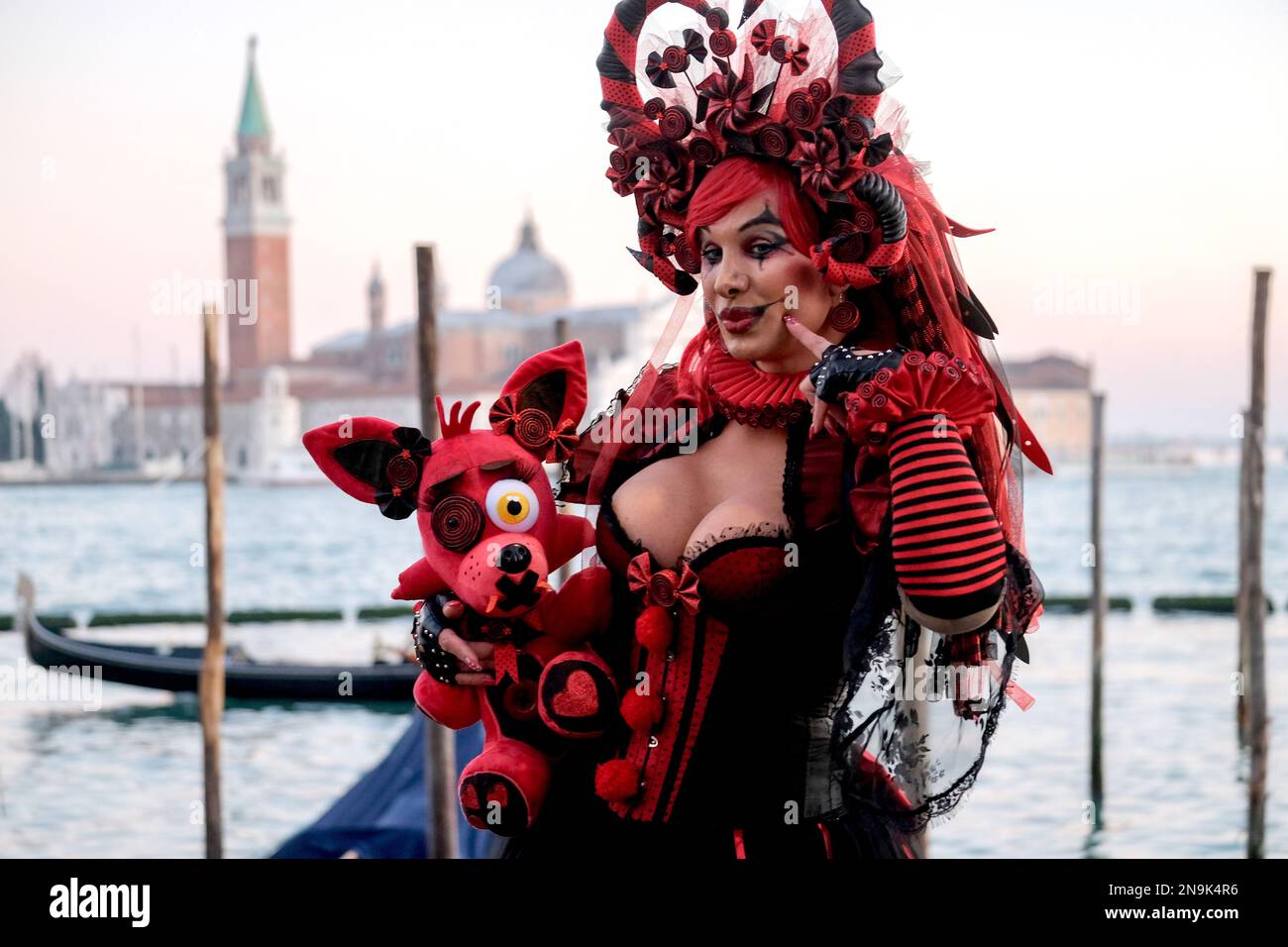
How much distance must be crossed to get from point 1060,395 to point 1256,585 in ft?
150

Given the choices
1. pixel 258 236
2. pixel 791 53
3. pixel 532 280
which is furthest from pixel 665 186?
pixel 258 236

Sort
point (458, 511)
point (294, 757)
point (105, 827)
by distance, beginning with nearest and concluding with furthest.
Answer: point (458, 511)
point (105, 827)
point (294, 757)

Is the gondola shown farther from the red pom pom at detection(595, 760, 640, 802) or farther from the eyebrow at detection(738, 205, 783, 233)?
the eyebrow at detection(738, 205, 783, 233)

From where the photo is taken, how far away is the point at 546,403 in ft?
6.69

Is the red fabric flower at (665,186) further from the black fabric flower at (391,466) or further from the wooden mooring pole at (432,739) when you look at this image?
the wooden mooring pole at (432,739)

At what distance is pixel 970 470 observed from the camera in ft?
5.65

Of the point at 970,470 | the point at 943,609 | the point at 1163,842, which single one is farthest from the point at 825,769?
the point at 1163,842

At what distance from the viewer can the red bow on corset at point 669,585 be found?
6.19ft

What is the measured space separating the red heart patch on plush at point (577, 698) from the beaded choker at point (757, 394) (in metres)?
0.43

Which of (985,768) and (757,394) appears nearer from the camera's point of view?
(757,394)

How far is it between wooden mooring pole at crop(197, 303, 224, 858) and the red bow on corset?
7.48m

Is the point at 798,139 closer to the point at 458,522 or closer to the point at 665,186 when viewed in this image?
the point at 665,186
